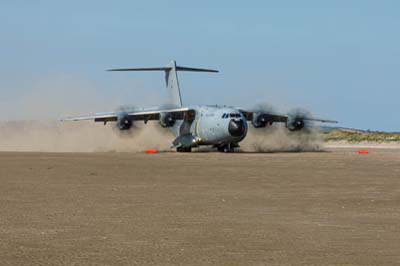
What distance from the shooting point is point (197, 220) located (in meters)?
14.6

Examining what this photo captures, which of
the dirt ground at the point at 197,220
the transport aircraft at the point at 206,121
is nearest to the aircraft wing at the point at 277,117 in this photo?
the transport aircraft at the point at 206,121

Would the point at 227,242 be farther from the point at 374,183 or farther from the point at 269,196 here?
the point at 374,183

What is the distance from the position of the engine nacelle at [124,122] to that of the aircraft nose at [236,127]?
883 centimetres

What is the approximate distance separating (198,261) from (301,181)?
632 inches

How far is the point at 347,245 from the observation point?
1153cm

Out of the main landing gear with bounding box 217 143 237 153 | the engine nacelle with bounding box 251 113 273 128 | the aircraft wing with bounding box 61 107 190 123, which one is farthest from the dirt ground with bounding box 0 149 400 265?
the engine nacelle with bounding box 251 113 273 128

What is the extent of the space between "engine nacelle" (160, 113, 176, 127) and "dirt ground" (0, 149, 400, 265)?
3211 centimetres

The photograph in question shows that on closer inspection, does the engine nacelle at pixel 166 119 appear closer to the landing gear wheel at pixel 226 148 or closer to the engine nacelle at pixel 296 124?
the landing gear wheel at pixel 226 148

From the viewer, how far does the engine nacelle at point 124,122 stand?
5919 cm

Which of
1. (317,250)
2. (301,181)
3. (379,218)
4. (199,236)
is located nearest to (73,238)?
(199,236)

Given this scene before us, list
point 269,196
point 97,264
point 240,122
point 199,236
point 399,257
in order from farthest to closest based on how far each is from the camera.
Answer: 1. point 240,122
2. point 269,196
3. point 199,236
4. point 399,257
5. point 97,264

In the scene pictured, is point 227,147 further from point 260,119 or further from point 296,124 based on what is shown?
point 296,124

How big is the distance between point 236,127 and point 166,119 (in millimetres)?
7324

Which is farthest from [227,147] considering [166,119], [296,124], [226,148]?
[296,124]
